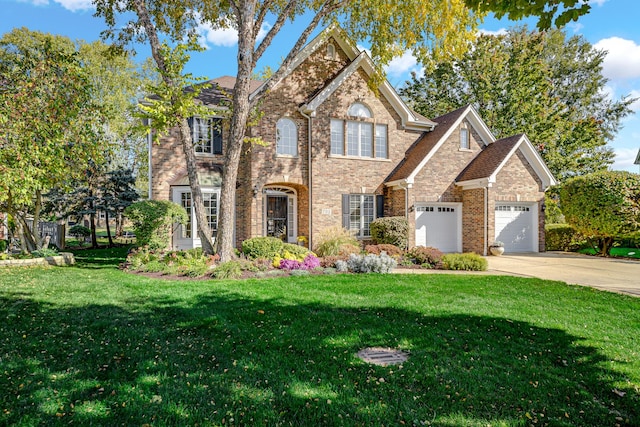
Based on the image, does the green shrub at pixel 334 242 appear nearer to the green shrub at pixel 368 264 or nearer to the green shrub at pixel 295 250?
the green shrub at pixel 295 250

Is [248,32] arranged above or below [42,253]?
above

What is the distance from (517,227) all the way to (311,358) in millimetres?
15730

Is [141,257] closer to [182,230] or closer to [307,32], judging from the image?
[182,230]

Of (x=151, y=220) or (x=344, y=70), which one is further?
(x=344, y=70)

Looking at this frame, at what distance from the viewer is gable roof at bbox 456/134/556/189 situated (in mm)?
15602

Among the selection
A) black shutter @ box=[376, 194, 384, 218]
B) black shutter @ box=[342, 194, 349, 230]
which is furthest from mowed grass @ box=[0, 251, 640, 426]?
black shutter @ box=[376, 194, 384, 218]

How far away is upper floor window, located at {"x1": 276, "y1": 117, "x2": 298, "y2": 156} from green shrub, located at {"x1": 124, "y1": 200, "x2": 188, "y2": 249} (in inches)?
202

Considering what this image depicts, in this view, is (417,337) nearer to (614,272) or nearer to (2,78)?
(614,272)

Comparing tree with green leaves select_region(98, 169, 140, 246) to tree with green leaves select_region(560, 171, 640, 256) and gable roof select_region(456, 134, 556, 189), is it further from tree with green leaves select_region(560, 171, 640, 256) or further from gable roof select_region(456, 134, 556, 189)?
tree with green leaves select_region(560, 171, 640, 256)

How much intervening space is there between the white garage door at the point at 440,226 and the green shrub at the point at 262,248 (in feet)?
22.5

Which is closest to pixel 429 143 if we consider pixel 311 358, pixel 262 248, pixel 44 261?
pixel 262 248

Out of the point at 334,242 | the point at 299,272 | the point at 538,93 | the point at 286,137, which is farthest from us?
the point at 538,93

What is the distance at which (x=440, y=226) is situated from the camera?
1647 centimetres

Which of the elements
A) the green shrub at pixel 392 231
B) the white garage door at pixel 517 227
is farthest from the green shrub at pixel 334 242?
the white garage door at pixel 517 227
